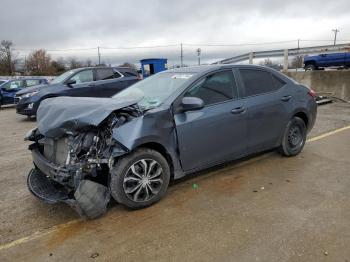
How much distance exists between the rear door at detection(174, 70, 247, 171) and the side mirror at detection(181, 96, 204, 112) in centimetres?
7

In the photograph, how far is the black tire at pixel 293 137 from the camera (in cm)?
532

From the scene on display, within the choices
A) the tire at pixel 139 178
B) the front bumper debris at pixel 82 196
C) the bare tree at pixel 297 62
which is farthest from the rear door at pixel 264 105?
the bare tree at pixel 297 62

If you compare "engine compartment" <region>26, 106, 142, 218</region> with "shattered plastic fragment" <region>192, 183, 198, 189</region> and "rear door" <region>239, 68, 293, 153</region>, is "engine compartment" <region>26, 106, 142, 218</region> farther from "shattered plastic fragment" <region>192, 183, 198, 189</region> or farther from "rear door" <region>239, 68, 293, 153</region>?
"rear door" <region>239, 68, 293, 153</region>

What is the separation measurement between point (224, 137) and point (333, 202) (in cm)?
148

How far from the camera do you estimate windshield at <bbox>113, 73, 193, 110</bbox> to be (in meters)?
4.12

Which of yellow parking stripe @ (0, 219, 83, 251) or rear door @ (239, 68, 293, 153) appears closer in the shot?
yellow parking stripe @ (0, 219, 83, 251)

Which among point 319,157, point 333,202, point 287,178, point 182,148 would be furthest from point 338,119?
point 182,148

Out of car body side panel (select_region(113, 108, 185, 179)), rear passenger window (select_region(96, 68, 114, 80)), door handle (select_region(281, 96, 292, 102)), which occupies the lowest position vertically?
car body side panel (select_region(113, 108, 185, 179))

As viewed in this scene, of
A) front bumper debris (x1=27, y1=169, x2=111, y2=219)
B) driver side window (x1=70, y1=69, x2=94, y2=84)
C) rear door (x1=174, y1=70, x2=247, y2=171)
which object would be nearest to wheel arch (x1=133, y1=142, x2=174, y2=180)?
rear door (x1=174, y1=70, x2=247, y2=171)

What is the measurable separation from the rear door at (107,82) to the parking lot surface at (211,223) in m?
6.45

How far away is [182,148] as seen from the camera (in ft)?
13.0

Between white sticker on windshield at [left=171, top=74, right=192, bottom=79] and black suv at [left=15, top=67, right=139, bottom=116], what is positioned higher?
white sticker on windshield at [left=171, top=74, right=192, bottom=79]

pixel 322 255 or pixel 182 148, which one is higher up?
pixel 182 148

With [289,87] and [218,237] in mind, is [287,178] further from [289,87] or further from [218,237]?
[218,237]
